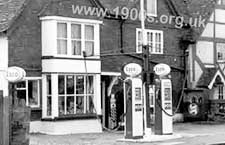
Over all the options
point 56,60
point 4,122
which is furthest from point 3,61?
point 4,122

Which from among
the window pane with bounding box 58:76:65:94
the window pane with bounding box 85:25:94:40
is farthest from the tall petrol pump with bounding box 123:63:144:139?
the window pane with bounding box 85:25:94:40

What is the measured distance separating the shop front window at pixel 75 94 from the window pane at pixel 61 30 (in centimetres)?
198

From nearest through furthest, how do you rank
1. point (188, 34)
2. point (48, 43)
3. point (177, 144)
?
point (177, 144)
point (48, 43)
point (188, 34)

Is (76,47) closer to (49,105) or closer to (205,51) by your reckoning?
(49,105)

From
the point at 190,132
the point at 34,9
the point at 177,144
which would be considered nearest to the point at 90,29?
the point at 34,9

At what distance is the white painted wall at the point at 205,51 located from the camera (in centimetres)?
3750

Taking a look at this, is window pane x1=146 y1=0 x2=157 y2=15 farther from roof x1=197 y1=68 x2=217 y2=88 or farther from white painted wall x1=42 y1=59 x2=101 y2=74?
white painted wall x1=42 y1=59 x2=101 y2=74

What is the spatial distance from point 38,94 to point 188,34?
1241 cm

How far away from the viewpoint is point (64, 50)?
93.4 ft

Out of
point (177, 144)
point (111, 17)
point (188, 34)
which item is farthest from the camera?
point (188, 34)

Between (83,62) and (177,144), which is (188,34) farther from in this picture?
(177,144)

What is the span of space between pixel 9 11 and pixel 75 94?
5125mm

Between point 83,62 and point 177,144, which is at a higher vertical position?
point 83,62

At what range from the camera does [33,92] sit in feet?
92.7
